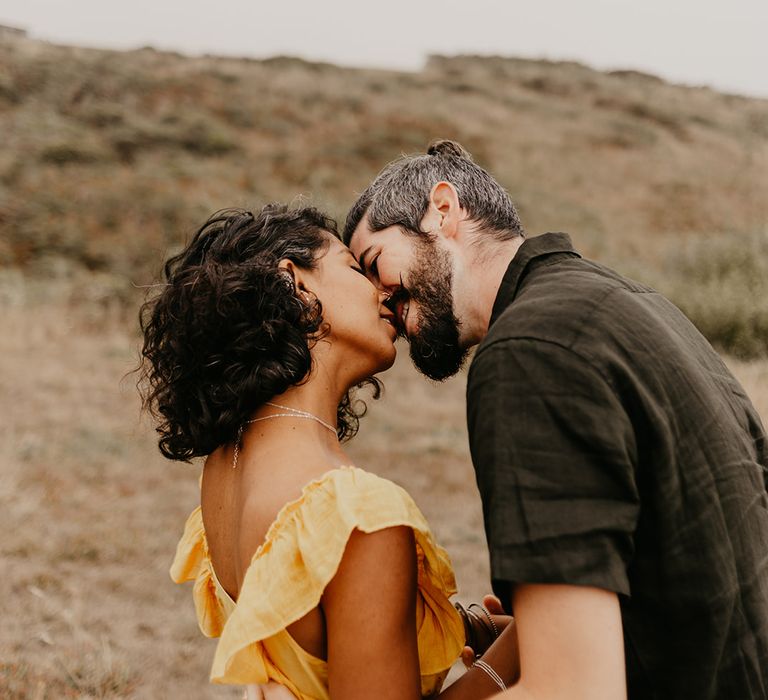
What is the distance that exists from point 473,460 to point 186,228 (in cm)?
1436

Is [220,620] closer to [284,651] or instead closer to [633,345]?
[284,651]

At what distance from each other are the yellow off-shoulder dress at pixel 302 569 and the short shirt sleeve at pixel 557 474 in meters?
0.41

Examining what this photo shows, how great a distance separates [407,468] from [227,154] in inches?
602

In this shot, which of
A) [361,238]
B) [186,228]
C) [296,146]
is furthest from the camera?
[296,146]

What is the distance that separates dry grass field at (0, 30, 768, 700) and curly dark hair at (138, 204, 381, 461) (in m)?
2.13

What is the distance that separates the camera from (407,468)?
793 centimetres

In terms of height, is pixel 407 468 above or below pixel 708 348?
below

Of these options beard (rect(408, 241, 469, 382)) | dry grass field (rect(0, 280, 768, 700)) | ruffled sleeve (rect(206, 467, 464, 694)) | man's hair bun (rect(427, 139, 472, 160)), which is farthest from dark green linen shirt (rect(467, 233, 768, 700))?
dry grass field (rect(0, 280, 768, 700))

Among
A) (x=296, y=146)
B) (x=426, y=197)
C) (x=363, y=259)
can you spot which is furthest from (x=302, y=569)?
(x=296, y=146)

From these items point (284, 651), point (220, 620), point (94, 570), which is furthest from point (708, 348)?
point (94, 570)

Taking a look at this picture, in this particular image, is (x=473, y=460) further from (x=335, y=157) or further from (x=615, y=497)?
(x=335, y=157)

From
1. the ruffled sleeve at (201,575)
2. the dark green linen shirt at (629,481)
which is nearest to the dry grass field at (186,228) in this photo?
the ruffled sleeve at (201,575)

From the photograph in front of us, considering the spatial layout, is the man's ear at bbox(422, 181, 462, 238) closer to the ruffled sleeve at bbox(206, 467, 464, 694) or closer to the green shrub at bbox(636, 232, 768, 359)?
the ruffled sleeve at bbox(206, 467, 464, 694)

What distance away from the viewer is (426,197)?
7.67 feet
